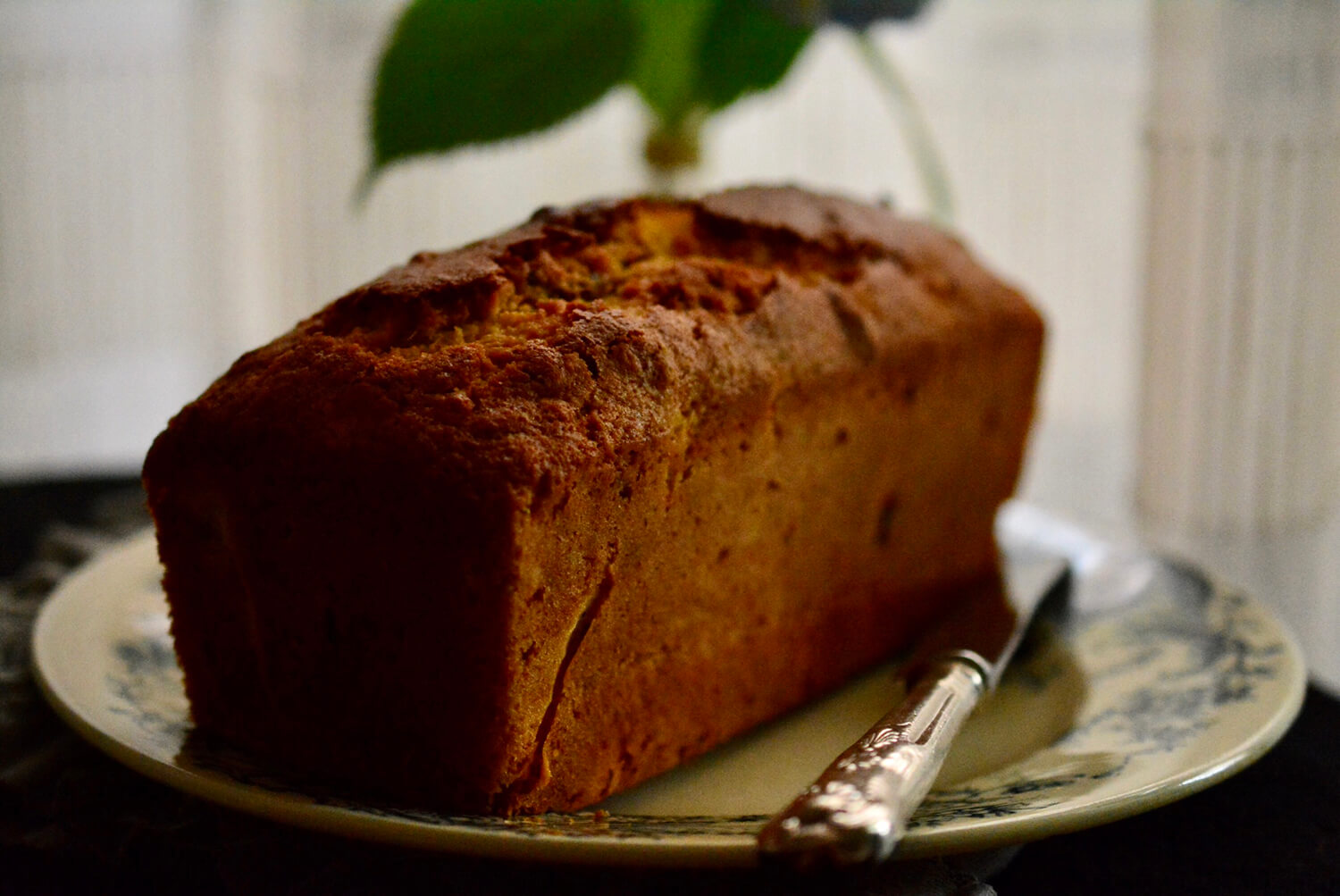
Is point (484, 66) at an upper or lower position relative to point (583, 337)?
upper

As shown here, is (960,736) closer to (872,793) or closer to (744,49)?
(872,793)

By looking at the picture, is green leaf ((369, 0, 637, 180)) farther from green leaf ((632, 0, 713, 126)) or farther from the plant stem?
the plant stem

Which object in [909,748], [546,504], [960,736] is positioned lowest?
[960,736]

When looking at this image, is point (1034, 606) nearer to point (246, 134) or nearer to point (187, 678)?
point (187, 678)

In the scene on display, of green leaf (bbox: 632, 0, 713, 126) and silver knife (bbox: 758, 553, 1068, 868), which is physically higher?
green leaf (bbox: 632, 0, 713, 126)

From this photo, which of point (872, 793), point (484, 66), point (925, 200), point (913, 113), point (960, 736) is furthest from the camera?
point (925, 200)

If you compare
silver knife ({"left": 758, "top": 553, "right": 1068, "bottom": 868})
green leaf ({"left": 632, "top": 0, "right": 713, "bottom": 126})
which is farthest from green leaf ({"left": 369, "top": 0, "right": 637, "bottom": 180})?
silver knife ({"left": 758, "top": 553, "right": 1068, "bottom": 868})

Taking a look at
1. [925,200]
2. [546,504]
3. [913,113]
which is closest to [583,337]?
[546,504]

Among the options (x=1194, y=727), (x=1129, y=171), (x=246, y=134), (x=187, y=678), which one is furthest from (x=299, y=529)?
(x=246, y=134)
